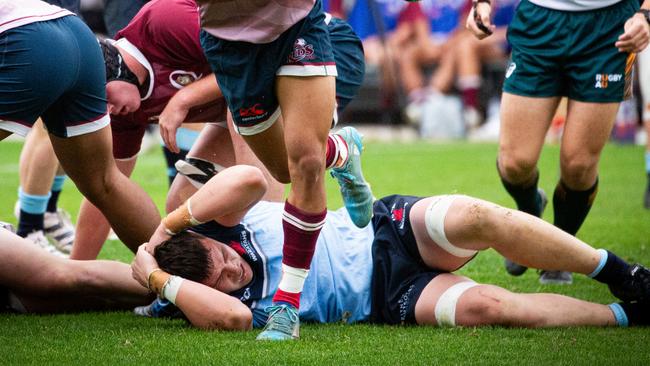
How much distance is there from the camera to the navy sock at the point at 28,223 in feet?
20.1

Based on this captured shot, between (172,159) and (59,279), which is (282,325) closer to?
(59,279)

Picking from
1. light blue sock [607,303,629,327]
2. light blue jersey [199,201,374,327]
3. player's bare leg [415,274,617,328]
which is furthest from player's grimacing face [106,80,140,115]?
light blue sock [607,303,629,327]

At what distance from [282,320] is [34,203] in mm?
2732

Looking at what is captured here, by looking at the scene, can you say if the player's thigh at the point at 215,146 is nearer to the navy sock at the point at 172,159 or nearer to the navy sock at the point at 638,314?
the navy sock at the point at 172,159

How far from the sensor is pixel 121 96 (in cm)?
480

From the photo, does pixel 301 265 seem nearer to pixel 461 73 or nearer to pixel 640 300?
pixel 640 300

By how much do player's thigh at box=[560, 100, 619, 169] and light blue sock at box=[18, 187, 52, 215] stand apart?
9.82ft

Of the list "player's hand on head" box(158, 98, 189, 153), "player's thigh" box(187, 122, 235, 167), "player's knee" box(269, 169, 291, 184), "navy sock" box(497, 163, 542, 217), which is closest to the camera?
"player's knee" box(269, 169, 291, 184)

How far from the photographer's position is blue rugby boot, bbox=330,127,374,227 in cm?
438

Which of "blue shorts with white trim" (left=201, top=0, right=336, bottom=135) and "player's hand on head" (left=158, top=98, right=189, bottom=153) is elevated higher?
"blue shorts with white trim" (left=201, top=0, right=336, bottom=135)

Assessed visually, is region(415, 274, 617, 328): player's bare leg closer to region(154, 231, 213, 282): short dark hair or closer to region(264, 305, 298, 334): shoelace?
region(264, 305, 298, 334): shoelace

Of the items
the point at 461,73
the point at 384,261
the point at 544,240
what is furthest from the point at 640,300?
the point at 461,73

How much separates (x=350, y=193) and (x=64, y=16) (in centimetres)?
138

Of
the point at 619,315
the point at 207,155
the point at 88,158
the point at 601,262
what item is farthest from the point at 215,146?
the point at 619,315
